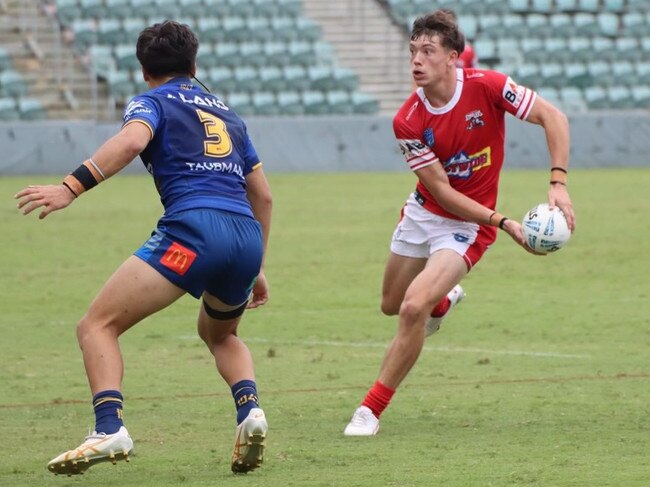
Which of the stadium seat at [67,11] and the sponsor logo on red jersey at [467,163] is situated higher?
the sponsor logo on red jersey at [467,163]

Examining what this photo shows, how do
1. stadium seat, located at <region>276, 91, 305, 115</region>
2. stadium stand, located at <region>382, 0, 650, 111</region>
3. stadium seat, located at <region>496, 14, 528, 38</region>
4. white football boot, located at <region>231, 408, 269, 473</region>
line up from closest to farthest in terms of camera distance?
1. white football boot, located at <region>231, 408, 269, 473</region>
2. stadium seat, located at <region>276, 91, 305, 115</region>
3. stadium stand, located at <region>382, 0, 650, 111</region>
4. stadium seat, located at <region>496, 14, 528, 38</region>

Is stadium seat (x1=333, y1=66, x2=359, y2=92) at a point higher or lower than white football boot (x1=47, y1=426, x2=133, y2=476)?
lower

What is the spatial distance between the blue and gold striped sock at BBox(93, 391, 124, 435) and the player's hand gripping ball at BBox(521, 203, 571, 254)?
2429 mm

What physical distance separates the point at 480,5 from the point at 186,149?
30824 millimetres

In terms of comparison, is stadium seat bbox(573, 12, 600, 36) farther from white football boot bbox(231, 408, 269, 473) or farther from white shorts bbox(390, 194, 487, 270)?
white football boot bbox(231, 408, 269, 473)

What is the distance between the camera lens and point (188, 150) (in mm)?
6598

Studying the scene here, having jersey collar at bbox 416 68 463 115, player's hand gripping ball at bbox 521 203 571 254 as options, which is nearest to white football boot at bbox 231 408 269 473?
player's hand gripping ball at bbox 521 203 571 254

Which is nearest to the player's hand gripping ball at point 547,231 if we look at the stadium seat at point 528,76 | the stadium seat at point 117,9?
the stadium seat at point 117,9

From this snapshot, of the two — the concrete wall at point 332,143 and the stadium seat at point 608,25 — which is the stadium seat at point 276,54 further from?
the stadium seat at point 608,25

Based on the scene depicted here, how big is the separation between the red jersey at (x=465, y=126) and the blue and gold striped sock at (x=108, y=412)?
251 centimetres

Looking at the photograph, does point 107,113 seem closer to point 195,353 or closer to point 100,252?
point 100,252

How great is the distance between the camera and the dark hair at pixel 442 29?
8.10m

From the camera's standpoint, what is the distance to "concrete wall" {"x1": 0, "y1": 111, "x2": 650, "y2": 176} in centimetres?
→ 2842

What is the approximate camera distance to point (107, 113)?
30172 millimetres
